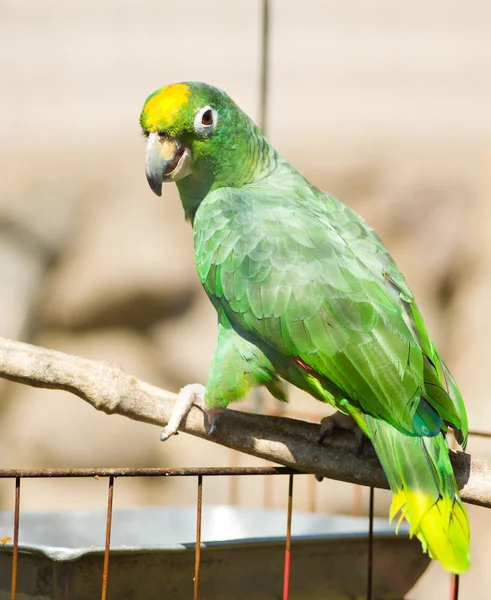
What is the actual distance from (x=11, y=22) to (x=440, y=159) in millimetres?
1632

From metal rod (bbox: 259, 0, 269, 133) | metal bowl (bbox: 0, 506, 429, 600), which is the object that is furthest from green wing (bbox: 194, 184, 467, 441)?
metal rod (bbox: 259, 0, 269, 133)

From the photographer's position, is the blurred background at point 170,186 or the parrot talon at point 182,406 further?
the blurred background at point 170,186

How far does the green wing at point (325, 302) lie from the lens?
1.20 metres

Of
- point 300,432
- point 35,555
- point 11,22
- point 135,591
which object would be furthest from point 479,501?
point 11,22

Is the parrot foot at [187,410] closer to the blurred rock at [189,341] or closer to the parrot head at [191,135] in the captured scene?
the parrot head at [191,135]

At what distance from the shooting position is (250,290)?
4.32ft

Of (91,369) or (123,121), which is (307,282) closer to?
(91,369)

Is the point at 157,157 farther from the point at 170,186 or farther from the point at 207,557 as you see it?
the point at 170,186

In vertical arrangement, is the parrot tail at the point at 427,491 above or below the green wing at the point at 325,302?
below

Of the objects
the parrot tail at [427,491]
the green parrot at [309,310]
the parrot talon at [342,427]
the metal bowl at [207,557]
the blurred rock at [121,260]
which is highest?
the blurred rock at [121,260]

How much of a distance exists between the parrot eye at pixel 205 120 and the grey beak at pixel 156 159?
0.21ft

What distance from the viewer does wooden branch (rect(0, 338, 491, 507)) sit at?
3.83 ft

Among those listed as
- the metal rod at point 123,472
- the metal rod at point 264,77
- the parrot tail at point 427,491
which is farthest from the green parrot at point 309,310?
the metal rod at point 264,77

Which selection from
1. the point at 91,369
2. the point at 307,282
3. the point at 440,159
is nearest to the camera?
the point at 91,369
